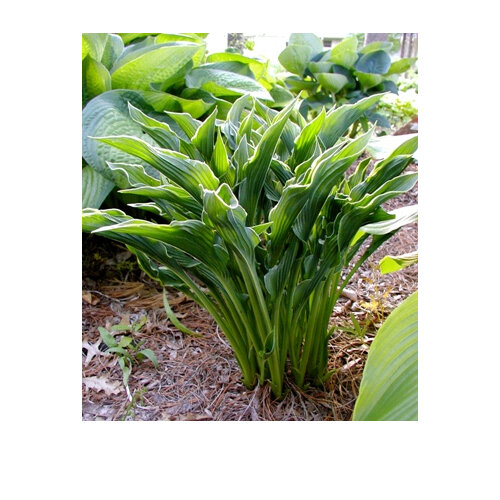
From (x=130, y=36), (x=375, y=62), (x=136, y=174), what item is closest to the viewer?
(x=136, y=174)

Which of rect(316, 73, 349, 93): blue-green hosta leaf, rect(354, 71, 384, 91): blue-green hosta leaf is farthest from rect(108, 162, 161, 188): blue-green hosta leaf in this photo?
rect(354, 71, 384, 91): blue-green hosta leaf

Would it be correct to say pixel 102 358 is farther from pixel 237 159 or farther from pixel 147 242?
pixel 237 159

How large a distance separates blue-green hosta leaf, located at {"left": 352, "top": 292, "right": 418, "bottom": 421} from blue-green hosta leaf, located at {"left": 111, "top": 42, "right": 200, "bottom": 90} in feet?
3.15

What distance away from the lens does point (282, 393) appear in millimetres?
970

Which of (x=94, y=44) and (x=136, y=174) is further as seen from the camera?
(x=94, y=44)

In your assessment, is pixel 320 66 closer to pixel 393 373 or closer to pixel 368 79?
pixel 368 79

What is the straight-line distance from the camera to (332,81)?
1895 mm

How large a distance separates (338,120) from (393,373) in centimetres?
45

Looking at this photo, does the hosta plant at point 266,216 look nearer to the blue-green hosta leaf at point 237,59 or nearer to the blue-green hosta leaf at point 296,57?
the blue-green hosta leaf at point 237,59

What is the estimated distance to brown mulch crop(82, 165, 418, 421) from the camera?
3.17ft

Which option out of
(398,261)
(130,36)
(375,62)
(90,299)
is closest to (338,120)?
(398,261)

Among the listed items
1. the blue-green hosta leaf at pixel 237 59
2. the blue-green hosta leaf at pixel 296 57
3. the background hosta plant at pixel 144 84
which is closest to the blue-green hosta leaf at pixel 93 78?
the background hosta plant at pixel 144 84

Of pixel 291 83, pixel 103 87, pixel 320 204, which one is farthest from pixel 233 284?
pixel 291 83

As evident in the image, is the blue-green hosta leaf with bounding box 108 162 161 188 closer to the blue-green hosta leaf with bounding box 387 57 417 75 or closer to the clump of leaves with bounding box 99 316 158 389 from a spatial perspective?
the clump of leaves with bounding box 99 316 158 389
